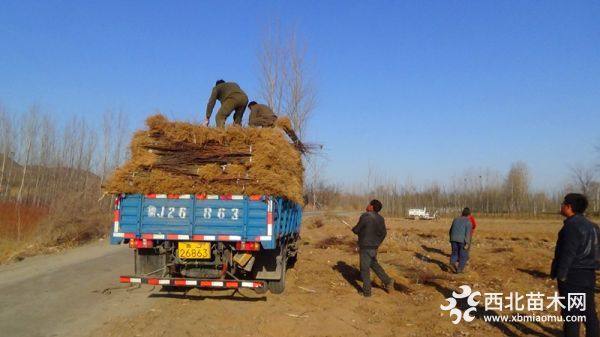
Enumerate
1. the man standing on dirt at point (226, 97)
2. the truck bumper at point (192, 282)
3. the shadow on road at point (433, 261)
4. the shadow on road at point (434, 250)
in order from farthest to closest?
the shadow on road at point (434, 250) → the shadow on road at point (433, 261) → the man standing on dirt at point (226, 97) → the truck bumper at point (192, 282)

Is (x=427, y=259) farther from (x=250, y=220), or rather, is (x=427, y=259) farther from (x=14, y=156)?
(x=14, y=156)

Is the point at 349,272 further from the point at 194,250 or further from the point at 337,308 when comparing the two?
the point at 194,250

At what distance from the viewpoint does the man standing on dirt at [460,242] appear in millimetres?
11641

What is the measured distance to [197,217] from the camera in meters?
7.20

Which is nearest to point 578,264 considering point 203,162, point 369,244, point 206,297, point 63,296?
point 369,244

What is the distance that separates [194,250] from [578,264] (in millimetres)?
5120

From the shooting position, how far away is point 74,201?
1805 cm

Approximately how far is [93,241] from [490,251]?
15.3 meters

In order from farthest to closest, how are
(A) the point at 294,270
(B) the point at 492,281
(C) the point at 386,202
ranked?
(C) the point at 386,202 → (A) the point at 294,270 → (B) the point at 492,281

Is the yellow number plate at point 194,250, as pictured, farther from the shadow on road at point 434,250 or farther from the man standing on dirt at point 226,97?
the shadow on road at point 434,250

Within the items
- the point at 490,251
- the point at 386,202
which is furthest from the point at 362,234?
the point at 386,202

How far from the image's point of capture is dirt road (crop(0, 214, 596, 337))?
621cm

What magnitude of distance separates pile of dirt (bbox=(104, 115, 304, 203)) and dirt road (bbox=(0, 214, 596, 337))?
1822 millimetres

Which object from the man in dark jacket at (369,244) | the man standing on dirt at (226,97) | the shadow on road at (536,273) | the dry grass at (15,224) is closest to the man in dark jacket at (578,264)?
the man in dark jacket at (369,244)
